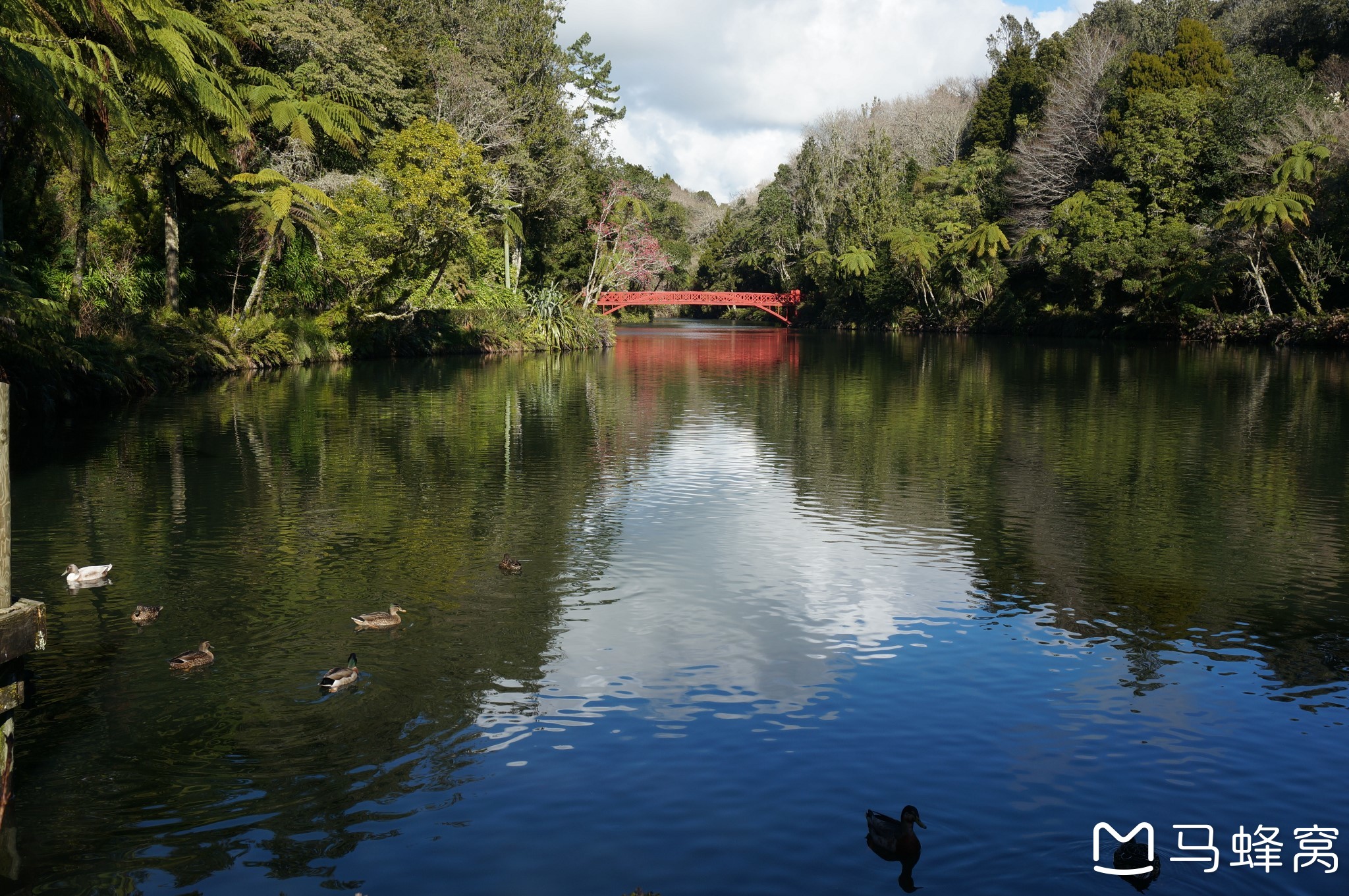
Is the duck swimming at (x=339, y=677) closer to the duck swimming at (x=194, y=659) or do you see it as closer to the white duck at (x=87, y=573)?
the duck swimming at (x=194, y=659)

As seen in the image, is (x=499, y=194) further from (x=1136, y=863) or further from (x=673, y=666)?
(x=1136, y=863)

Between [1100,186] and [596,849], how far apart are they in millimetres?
54266

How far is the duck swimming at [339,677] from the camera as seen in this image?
7.12 metres

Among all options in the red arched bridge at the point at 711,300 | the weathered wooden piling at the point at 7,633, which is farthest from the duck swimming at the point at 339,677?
the red arched bridge at the point at 711,300

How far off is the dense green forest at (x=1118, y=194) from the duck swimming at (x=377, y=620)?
132 ft

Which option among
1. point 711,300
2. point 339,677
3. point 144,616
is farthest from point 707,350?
point 339,677

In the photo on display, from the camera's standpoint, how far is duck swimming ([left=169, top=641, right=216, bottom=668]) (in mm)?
7496

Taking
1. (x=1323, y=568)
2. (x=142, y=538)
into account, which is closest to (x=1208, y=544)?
(x=1323, y=568)

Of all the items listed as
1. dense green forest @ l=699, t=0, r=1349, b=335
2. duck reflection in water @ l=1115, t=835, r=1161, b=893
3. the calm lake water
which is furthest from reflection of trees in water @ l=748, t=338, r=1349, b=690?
dense green forest @ l=699, t=0, r=1349, b=335

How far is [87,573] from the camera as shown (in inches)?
372

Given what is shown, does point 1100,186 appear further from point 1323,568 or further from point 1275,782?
point 1275,782

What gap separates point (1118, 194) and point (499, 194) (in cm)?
3137

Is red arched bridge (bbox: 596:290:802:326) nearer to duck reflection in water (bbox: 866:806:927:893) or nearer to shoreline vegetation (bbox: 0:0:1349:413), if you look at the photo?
shoreline vegetation (bbox: 0:0:1349:413)

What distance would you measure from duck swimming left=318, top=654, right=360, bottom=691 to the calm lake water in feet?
0.45
